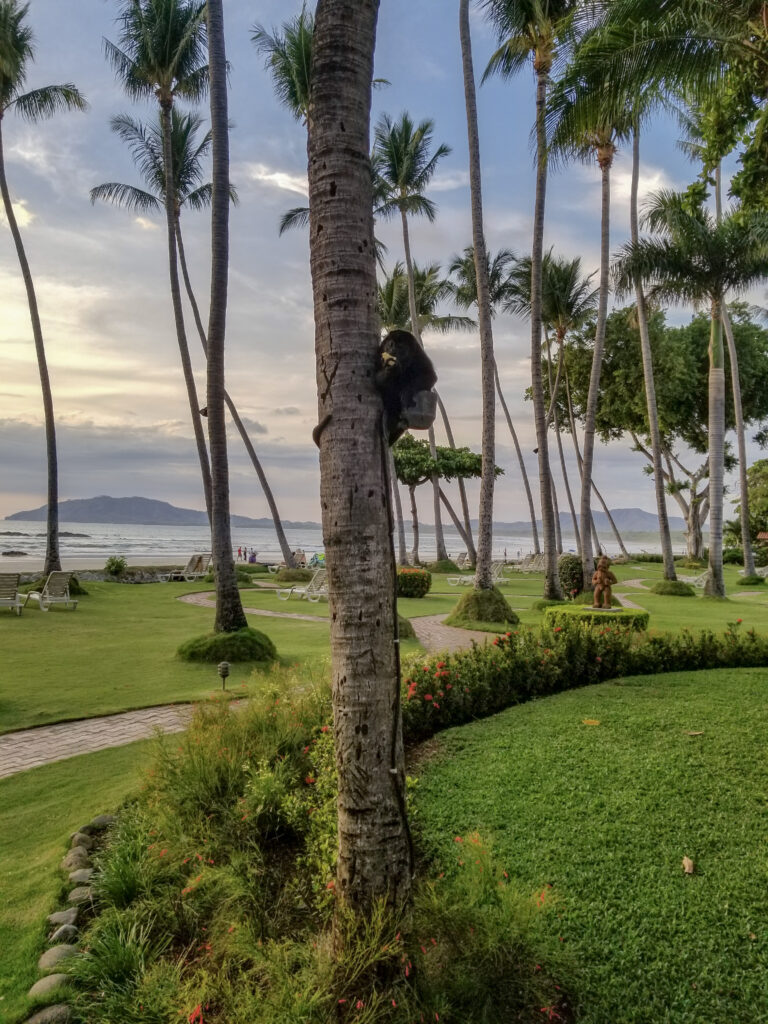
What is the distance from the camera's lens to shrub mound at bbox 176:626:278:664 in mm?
9531

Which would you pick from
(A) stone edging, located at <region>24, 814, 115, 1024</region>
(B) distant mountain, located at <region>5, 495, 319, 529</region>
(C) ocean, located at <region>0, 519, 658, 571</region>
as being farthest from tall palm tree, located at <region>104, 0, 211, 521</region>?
(B) distant mountain, located at <region>5, 495, 319, 529</region>

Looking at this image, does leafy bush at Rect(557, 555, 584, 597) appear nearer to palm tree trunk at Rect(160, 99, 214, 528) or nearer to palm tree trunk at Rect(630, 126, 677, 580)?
palm tree trunk at Rect(630, 126, 677, 580)

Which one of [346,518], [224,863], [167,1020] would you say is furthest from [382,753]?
[224,863]

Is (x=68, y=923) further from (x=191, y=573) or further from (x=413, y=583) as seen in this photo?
Answer: (x=191, y=573)

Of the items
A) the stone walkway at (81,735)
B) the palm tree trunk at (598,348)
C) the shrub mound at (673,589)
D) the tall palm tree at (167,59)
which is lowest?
the shrub mound at (673,589)

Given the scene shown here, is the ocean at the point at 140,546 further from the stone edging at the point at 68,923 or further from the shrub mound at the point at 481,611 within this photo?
the stone edging at the point at 68,923

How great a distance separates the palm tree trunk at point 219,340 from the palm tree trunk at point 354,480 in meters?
7.52

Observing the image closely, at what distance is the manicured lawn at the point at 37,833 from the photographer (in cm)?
285

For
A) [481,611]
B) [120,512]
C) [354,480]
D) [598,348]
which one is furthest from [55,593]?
[120,512]

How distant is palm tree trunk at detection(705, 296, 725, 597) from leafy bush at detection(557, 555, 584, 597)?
4081mm

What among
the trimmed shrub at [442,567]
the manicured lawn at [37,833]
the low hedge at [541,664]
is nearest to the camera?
the manicured lawn at [37,833]

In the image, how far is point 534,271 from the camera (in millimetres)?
16031

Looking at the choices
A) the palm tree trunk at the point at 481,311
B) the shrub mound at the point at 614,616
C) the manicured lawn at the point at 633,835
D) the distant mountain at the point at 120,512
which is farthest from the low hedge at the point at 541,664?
the distant mountain at the point at 120,512

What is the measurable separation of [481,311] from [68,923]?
522 inches
